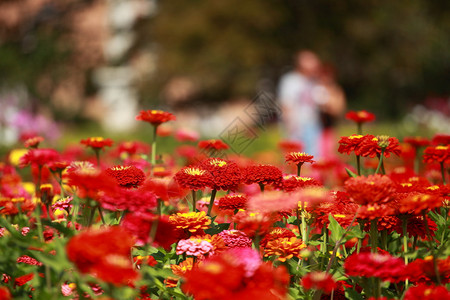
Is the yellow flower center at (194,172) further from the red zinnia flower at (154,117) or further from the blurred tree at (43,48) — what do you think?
→ the blurred tree at (43,48)

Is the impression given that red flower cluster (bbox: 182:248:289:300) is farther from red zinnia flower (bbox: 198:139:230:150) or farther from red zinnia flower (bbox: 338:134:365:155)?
red zinnia flower (bbox: 198:139:230:150)

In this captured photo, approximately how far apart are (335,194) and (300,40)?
68.2 ft

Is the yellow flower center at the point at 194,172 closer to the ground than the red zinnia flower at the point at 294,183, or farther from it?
farther from it

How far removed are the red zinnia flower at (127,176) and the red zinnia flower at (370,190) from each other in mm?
558

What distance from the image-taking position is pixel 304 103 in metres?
5.99

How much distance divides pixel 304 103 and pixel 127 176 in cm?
471

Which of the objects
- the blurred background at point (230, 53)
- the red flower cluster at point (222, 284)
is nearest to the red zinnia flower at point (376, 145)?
the red flower cluster at point (222, 284)

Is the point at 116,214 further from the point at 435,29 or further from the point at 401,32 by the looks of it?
the point at 401,32

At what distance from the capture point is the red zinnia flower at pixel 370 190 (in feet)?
4.17

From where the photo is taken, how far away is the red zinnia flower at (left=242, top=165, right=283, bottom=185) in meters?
1.56

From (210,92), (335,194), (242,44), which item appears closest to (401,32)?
(242,44)

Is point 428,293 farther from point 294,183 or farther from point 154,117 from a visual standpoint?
point 154,117

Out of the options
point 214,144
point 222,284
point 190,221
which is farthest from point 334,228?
point 214,144

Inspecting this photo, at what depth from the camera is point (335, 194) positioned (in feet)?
5.73
